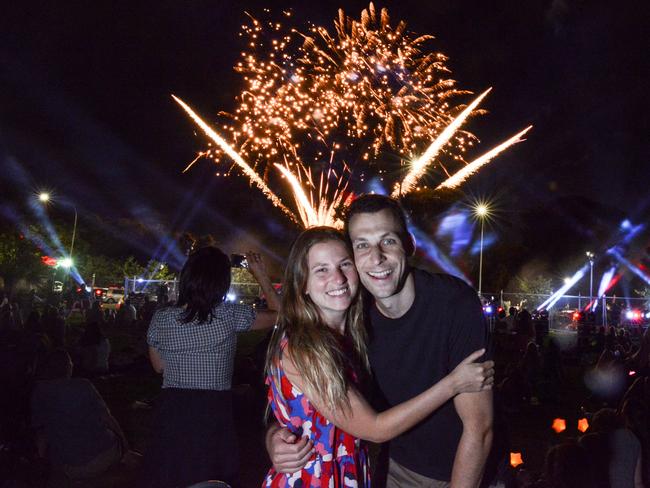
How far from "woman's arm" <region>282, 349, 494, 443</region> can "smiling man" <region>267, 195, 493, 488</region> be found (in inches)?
4.5

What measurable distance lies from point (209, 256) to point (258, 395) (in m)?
5.85

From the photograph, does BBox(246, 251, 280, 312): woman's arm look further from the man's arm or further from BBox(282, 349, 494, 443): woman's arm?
the man's arm

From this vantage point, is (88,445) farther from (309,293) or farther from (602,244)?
(602,244)

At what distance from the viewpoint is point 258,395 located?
10078 millimetres

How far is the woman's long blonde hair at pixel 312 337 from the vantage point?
108 inches

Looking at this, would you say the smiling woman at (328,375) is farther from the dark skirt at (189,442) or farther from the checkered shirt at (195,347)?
the checkered shirt at (195,347)

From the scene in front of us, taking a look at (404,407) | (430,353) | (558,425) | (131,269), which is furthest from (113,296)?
(404,407)

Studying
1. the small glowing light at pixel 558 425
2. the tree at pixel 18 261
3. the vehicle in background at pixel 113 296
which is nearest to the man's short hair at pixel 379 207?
the small glowing light at pixel 558 425

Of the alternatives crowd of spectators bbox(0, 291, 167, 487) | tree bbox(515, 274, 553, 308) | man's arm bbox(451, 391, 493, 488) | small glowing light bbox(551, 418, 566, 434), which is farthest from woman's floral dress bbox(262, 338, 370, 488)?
tree bbox(515, 274, 553, 308)

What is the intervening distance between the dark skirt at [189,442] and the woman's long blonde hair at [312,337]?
1.44m

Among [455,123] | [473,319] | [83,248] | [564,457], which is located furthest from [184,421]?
[83,248]

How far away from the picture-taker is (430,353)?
3.04 meters

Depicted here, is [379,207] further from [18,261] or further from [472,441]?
[18,261]

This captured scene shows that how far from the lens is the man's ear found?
3.33 meters
